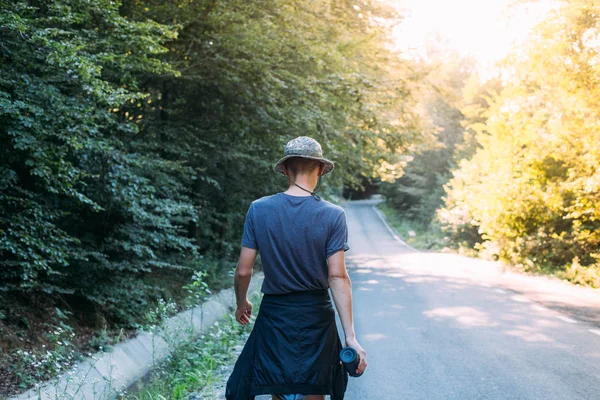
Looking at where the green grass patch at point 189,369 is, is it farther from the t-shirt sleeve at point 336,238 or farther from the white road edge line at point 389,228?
the white road edge line at point 389,228

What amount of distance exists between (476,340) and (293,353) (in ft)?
18.1

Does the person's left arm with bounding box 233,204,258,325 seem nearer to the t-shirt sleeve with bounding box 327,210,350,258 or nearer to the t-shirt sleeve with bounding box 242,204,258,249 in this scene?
the t-shirt sleeve with bounding box 242,204,258,249

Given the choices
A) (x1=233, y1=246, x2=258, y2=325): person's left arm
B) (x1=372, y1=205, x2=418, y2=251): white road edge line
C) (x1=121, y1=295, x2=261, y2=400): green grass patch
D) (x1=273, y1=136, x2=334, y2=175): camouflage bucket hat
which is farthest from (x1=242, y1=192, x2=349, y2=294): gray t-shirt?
(x1=372, y1=205, x2=418, y2=251): white road edge line

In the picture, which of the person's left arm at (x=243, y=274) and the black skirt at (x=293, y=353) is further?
the person's left arm at (x=243, y=274)

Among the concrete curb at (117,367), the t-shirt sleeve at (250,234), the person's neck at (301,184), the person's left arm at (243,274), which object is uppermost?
the person's neck at (301,184)

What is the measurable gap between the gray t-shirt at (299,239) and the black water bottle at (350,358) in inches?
14.6

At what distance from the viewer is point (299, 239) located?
3688mm

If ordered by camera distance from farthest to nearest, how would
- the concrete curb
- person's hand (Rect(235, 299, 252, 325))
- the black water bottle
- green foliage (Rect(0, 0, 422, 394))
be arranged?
green foliage (Rect(0, 0, 422, 394))
the concrete curb
person's hand (Rect(235, 299, 252, 325))
the black water bottle

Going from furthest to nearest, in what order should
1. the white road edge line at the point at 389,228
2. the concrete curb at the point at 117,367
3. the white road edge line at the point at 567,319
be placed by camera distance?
1. the white road edge line at the point at 389,228
2. the white road edge line at the point at 567,319
3. the concrete curb at the point at 117,367

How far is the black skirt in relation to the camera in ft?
12.0

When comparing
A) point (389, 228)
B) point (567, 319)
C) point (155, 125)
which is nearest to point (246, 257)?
point (567, 319)

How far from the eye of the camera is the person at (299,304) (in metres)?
3.66

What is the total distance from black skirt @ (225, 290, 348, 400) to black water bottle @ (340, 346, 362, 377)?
12cm

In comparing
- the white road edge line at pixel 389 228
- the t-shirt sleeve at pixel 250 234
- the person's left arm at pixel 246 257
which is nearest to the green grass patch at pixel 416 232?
the white road edge line at pixel 389 228
